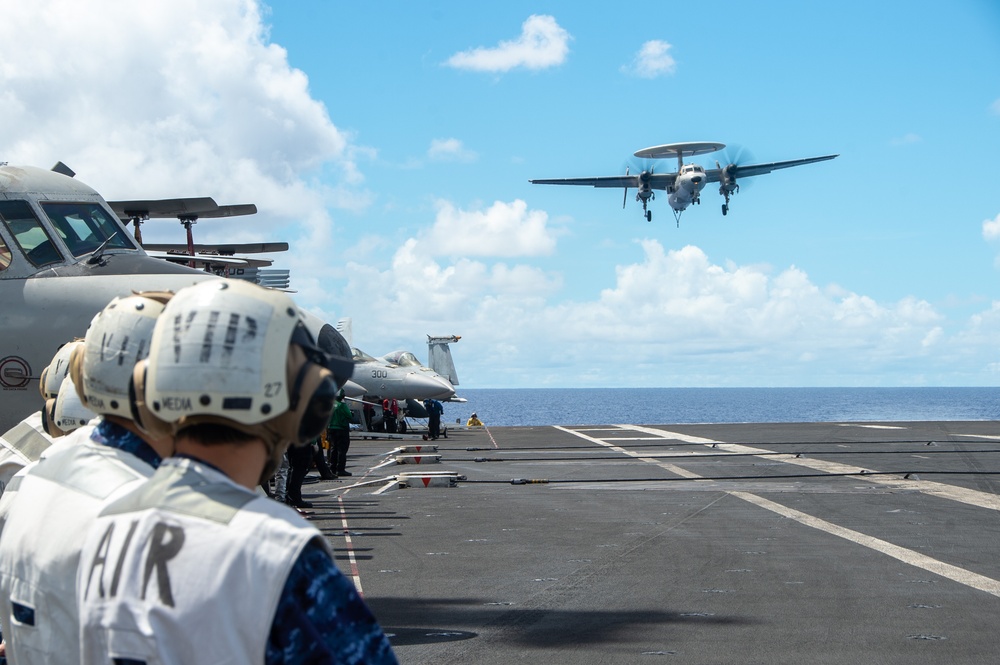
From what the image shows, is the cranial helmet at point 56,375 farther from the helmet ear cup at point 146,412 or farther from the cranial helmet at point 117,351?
the helmet ear cup at point 146,412

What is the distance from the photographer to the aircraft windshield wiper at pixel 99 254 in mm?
10188

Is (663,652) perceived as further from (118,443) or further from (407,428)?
(407,428)

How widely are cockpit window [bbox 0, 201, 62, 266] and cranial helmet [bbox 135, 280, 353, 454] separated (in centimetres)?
860

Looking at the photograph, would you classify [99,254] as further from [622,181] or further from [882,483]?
[622,181]

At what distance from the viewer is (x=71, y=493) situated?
2879mm

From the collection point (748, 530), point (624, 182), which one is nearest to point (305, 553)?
point (748, 530)

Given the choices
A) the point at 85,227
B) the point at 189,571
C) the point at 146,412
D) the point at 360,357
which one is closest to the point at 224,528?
the point at 189,571

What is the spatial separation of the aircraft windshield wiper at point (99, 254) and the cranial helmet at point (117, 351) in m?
7.36

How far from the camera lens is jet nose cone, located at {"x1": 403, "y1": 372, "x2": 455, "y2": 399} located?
44.5m

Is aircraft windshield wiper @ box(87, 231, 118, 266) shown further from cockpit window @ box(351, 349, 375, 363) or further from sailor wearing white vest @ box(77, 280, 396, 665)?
cockpit window @ box(351, 349, 375, 363)

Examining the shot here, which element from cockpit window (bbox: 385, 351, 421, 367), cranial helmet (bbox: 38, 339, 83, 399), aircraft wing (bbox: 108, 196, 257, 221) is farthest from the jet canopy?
cranial helmet (bbox: 38, 339, 83, 399)

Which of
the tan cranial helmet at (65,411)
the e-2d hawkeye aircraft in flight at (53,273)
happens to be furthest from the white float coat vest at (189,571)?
the e-2d hawkeye aircraft in flight at (53,273)

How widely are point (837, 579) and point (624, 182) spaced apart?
64062mm

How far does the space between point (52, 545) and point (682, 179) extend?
63.3 meters
